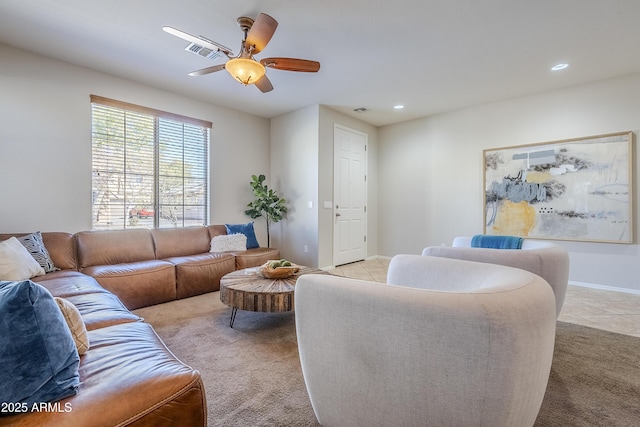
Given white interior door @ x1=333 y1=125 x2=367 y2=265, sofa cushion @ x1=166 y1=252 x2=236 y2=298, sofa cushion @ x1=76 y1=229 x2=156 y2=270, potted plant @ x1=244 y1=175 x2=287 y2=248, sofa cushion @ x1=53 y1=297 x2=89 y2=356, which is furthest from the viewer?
white interior door @ x1=333 y1=125 x2=367 y2=265

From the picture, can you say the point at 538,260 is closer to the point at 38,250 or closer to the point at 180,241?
the point at 180,241

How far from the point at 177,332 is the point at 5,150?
265 cm

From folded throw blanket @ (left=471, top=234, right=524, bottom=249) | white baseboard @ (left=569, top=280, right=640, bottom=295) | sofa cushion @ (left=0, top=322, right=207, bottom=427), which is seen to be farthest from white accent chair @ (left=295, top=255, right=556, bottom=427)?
white baseboard @ (left=569, top=280, right=640, bottom=295)

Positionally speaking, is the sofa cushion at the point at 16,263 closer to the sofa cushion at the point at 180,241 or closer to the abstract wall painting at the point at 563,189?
the sofa cushion at the point at 180,241

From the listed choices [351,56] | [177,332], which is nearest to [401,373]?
[177,332]

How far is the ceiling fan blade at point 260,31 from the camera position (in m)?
2.06

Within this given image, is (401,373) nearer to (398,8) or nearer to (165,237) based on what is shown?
(398,8)

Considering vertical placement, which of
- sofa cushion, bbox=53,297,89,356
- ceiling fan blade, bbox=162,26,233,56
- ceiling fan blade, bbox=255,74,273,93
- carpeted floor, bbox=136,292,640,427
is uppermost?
ceiling fan blade, bbox=162,26,233,56

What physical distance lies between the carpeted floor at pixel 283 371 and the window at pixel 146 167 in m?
1.67

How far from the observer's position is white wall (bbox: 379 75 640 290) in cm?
355

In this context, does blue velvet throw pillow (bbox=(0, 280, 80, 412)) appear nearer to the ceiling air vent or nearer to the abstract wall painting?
the ceiling air vent

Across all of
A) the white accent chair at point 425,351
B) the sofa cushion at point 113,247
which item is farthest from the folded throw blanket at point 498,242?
the sofa cushion at point 113,247

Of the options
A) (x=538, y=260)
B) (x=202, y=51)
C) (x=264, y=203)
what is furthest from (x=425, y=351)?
(x=264, y=203)

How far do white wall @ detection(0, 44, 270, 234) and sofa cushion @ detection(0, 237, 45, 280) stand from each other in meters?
0.70
